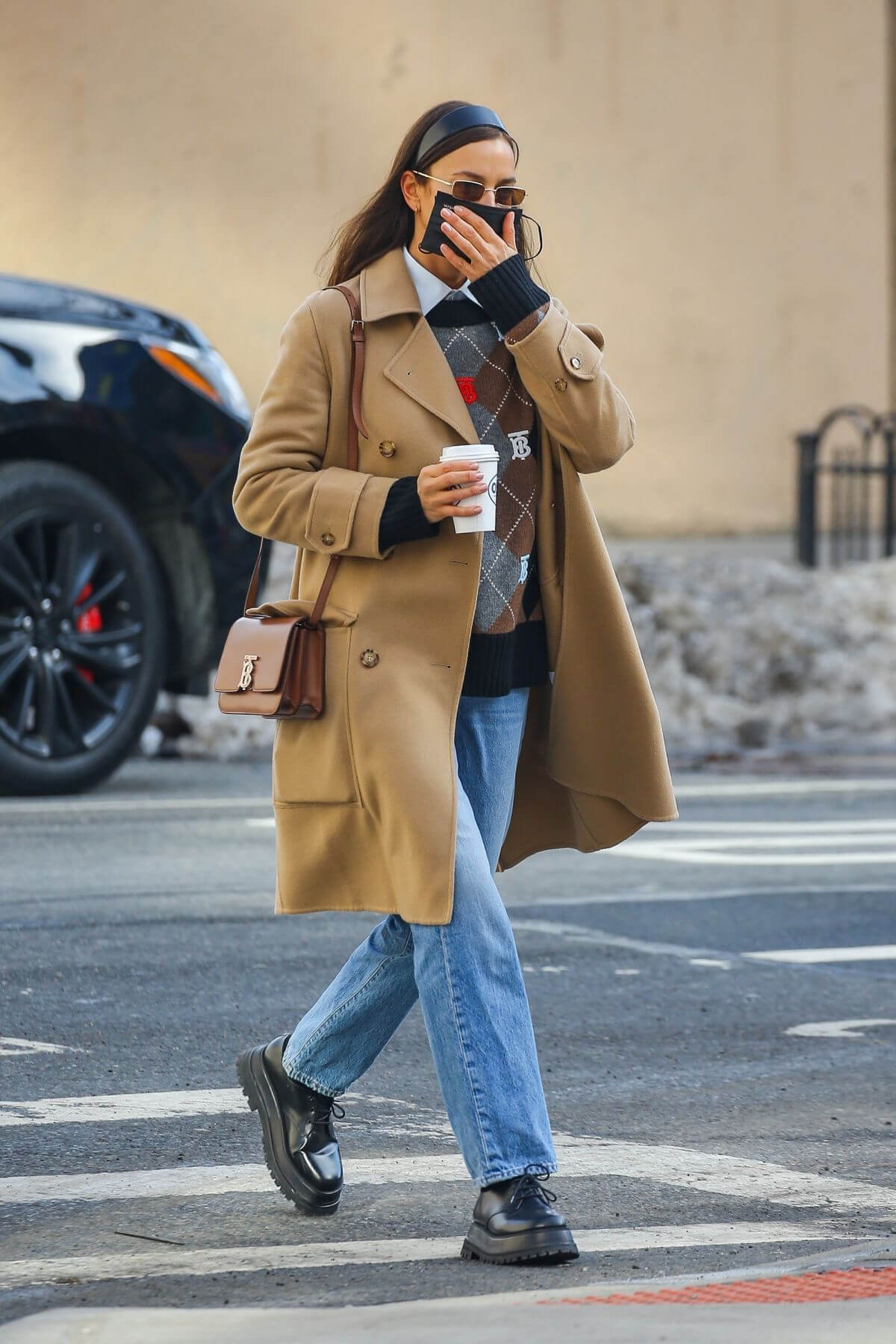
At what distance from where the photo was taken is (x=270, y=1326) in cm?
300

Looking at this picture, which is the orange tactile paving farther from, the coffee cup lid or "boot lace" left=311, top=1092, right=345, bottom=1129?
the coffee cup lid

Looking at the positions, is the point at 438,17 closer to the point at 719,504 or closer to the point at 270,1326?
the point at 719,504

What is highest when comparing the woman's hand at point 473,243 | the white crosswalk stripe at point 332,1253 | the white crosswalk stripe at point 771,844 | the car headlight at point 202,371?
the car headlight at point 202,371

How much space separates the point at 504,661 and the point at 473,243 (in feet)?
2.10

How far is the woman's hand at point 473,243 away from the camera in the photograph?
3.60 meters

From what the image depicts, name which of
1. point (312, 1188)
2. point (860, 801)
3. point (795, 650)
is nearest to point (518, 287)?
point (312, 1188)

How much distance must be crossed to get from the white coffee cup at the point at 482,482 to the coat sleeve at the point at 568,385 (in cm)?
17

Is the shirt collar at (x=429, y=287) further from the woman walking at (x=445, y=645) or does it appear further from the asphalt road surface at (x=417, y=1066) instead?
the asphalt road surface at (x=417, y=1066)

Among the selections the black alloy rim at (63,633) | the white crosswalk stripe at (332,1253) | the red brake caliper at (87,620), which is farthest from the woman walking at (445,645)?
the red brake caliper at (87,620)

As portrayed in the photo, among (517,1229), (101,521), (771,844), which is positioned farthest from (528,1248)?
(101,521)

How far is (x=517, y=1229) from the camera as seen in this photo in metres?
3.42

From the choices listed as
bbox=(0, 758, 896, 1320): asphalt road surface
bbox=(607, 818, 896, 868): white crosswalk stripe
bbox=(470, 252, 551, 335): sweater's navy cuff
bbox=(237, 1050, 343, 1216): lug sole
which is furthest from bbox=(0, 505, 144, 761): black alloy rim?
bbox=(470, 252, 551, 335): sweater's navy cuff

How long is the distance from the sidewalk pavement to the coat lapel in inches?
50.8

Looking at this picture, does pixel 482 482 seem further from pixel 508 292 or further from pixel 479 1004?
pixel 479 1004
